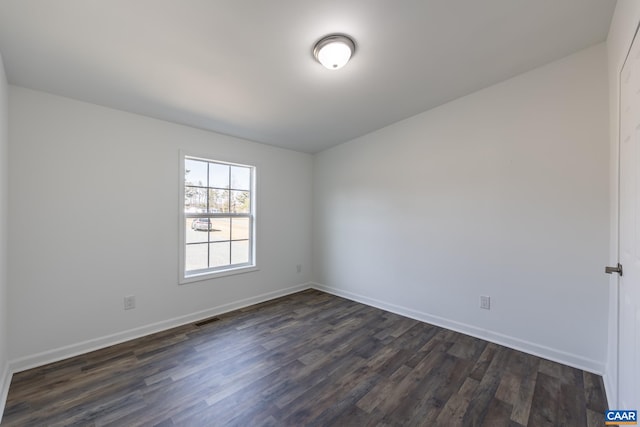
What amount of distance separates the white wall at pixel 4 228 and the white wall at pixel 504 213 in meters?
3.37

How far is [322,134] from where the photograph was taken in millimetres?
3592

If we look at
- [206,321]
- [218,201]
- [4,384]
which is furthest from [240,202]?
[4,384]

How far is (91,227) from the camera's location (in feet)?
7.74

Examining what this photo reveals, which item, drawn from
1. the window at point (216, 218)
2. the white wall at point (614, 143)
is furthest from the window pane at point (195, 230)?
the white wall at point (614, 143)

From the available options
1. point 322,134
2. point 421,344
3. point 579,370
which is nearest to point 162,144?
point 322,134

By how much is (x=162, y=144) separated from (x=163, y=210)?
698 millimetres

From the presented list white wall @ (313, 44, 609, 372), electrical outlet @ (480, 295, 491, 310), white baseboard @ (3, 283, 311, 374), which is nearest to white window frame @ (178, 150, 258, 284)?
white baseboard @ (3, 283, 311, 374)

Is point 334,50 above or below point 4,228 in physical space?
above

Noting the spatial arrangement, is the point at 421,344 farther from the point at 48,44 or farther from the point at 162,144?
the point at 48,44

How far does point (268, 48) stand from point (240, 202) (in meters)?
2.07

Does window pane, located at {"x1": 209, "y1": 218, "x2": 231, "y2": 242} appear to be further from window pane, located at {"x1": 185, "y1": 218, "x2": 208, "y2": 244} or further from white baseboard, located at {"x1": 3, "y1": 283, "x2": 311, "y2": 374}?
white baseboard, located at {"x1": 3, "y1": 283, "x2": 311, "y2": 374}

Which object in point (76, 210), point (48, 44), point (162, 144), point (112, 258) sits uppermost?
point (48, 44)

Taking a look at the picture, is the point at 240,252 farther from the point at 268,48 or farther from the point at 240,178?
the point at 268,48

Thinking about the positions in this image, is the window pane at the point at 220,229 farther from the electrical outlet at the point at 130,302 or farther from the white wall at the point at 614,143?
the white wall at the point at 614,143
